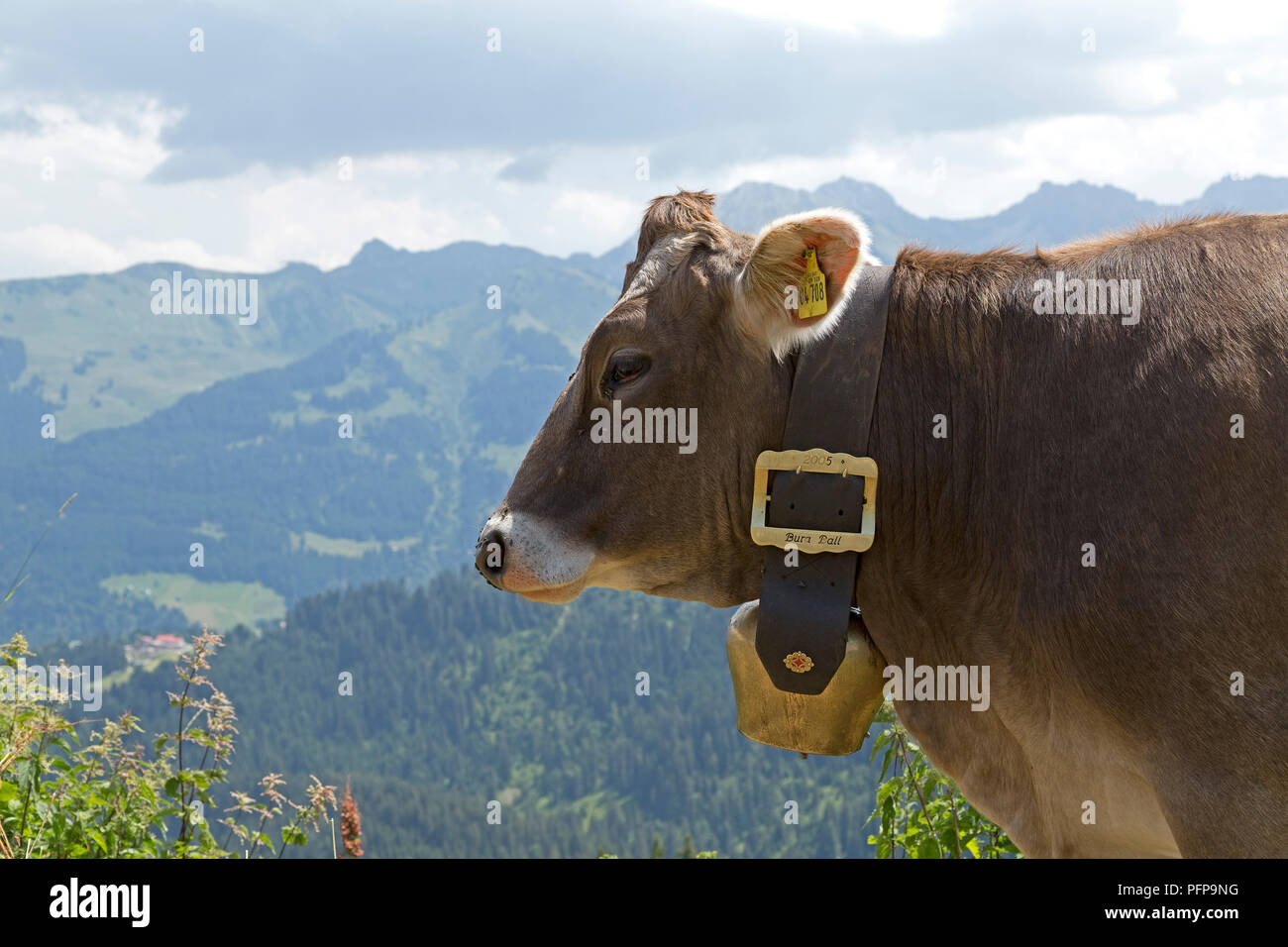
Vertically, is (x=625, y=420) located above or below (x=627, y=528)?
above

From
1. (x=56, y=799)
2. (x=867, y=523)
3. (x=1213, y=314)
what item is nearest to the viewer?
(x=1213, y=314)

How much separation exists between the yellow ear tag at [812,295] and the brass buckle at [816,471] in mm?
466

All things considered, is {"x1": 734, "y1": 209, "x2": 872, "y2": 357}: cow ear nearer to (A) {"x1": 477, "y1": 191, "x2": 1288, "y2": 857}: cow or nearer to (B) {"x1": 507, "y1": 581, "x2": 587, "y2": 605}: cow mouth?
(A) {"x1": 477, "y1": 191, "x2": 1288, "y2": 857}: cow

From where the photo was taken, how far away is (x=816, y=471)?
12.6 feet

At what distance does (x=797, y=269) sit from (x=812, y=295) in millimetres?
132

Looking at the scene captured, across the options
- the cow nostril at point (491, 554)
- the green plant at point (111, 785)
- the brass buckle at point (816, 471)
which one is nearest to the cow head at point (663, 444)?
the cow nostril at point (491, 554)

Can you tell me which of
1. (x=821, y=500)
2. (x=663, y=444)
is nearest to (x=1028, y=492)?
(x=821, y=500)

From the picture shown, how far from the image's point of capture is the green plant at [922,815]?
6.56 meters

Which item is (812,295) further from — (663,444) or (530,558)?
(530,558)

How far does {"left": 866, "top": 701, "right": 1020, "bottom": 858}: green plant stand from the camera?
6.56 m

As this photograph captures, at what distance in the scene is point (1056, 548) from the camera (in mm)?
3412
